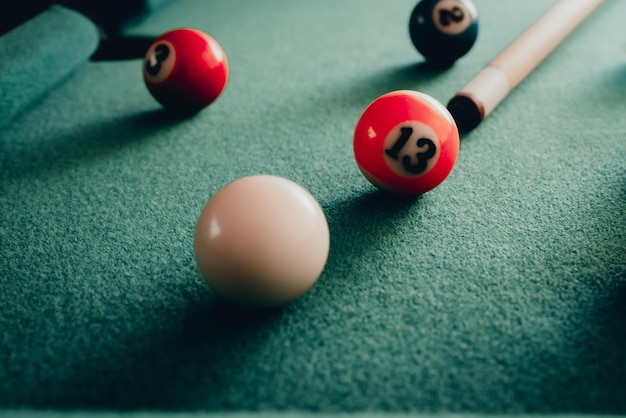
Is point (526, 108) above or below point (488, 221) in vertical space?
above

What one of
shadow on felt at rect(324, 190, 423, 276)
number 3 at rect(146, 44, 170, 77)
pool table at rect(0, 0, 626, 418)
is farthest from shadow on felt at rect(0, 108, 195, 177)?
shadow on felt at rect(324, 190, 423, 276)

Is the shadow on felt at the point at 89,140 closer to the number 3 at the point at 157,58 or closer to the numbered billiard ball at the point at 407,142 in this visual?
the number 3 at the point at 157,58

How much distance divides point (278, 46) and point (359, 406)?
1.79 m

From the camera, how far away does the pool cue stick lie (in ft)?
4.83

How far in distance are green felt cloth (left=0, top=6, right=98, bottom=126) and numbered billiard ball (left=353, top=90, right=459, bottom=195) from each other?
1263mm

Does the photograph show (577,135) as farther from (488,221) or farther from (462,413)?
(462,413)

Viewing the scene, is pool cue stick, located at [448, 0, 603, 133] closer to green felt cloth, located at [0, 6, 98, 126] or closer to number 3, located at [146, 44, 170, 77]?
number 3, located at [146, 44, 170, 77]

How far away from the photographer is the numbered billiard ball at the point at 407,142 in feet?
3.66

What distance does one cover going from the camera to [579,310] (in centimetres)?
93

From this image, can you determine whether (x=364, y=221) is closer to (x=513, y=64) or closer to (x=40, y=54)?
(x=513, y=64)

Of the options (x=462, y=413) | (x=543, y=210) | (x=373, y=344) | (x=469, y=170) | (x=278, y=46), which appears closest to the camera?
(x=462, y=413)

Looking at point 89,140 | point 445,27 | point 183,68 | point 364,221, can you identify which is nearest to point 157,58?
point 183,68

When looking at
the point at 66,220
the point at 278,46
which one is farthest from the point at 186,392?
the point at 278,46

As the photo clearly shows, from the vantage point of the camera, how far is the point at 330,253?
110 centimetres
